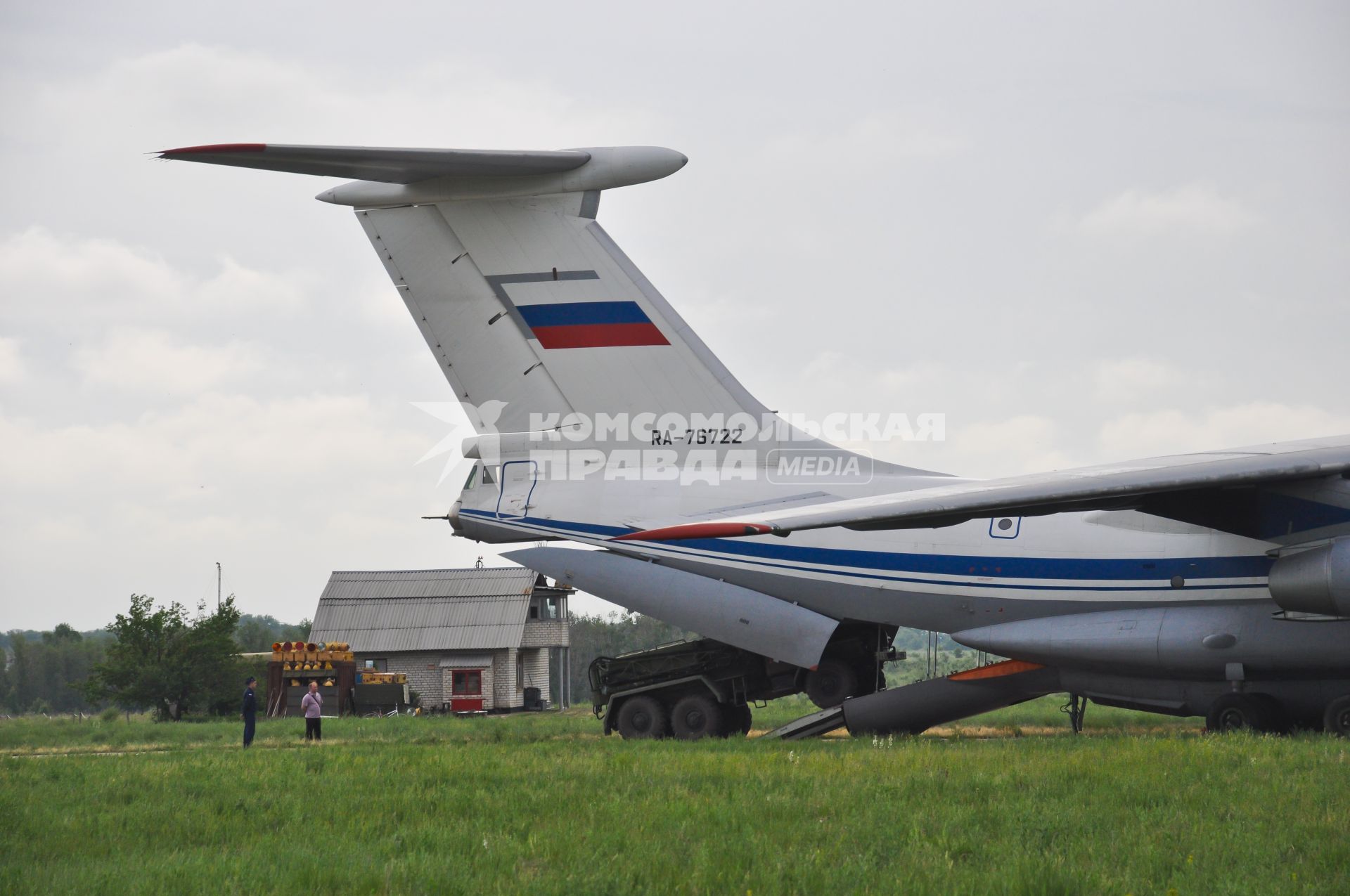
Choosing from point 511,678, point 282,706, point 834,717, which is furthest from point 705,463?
point 511,678

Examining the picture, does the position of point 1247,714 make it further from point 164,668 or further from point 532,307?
point 164,668

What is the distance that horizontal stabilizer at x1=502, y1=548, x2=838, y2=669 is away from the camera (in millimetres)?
12234

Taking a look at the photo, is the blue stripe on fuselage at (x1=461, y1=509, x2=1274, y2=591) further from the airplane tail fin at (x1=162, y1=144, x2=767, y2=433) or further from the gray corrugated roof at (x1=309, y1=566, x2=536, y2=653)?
the gray corrugated roof at (x1=309, y1=566, x2=536, y2=653)

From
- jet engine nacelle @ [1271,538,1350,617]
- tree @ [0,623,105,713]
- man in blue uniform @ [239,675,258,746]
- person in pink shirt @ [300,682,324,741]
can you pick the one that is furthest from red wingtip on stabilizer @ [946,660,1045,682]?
tree @ [0,623,105,713]

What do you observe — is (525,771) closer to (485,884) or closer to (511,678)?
(485,884)

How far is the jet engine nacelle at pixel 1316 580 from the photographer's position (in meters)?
9.58

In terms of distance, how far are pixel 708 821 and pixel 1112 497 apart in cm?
483

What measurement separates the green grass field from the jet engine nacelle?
1.08 m

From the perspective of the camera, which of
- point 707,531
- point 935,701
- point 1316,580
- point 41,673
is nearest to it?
point 707,531

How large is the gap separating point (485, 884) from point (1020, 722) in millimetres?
13638

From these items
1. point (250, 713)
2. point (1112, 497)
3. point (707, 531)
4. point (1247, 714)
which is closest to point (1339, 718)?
point (1247, 714)

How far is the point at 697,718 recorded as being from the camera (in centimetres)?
1316

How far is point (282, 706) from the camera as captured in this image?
25.2m

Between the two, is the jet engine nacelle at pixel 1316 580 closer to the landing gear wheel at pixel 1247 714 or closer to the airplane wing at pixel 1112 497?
the airplane wing at pixel 1112 497
